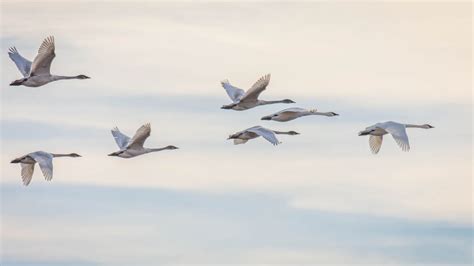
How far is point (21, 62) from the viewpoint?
92438 millimetres

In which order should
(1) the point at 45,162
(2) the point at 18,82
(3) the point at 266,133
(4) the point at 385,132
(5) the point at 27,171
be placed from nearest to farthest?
(1) the point at 45,162
(3) the point at 266,133
(4) the point at 385,132
(5) the point at 27,171
(2) the point at 18,82

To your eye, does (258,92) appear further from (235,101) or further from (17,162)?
(17,162)

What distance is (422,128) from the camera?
317 feet

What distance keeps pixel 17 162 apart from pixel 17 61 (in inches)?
205

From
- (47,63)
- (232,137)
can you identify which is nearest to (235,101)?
(232,137)

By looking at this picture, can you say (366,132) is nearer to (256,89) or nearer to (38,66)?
(256,89)

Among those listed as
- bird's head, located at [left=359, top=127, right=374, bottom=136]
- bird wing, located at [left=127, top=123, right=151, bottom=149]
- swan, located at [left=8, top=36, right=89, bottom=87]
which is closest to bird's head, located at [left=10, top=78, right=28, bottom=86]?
swan, located at [left=8, top=36, right=89, bottom=87]

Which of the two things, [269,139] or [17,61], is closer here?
[269,139]

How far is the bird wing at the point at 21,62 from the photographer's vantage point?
302 feet

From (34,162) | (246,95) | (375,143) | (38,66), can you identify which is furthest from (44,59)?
(375,143)

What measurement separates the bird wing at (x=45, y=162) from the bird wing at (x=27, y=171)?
1770mm

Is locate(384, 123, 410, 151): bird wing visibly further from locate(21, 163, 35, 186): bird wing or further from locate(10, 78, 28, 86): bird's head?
locate(10, 78, 28, 86): bird's head

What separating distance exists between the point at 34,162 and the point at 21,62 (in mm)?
4919

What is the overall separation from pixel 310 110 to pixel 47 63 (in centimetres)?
1106
